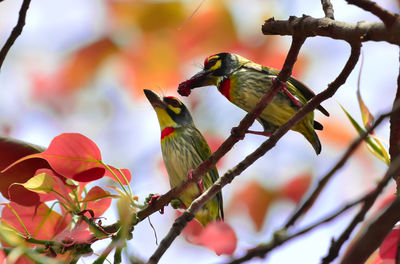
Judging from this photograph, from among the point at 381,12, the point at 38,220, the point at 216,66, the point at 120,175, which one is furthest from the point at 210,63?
the point at 381,12

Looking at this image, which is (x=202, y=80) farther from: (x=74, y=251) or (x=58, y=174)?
(x=74, y=251)

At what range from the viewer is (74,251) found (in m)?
1.61

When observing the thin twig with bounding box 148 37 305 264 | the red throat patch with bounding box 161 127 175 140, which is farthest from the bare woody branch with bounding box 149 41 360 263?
the red throat patch with bounding box 161 127 175 140

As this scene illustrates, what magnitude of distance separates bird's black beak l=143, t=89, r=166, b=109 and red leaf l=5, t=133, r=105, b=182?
138 cm

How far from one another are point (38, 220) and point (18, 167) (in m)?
0.21

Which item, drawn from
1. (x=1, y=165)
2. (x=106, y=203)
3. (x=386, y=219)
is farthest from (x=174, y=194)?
(x=386, y=219)

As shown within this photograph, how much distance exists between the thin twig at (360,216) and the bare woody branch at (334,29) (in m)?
0.43

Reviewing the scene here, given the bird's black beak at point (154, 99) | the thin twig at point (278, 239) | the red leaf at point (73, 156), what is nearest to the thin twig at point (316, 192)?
the thin twig at point (278, 239)

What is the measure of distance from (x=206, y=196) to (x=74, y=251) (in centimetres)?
45

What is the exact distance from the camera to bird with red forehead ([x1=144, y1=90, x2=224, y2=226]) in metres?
3.08

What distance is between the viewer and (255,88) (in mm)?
3209

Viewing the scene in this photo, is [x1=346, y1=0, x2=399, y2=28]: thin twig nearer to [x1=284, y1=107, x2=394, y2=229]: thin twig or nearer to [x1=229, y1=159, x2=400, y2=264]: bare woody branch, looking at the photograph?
[x1=284, y1=107, x2=394, y2=229]: thin twig

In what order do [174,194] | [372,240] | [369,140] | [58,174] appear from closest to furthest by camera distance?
[372,240] → [369,140] → [58,174] → [174,194]

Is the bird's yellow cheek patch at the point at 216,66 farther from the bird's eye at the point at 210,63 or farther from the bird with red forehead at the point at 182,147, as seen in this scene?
the bird with red forehead at the point at 182,147
